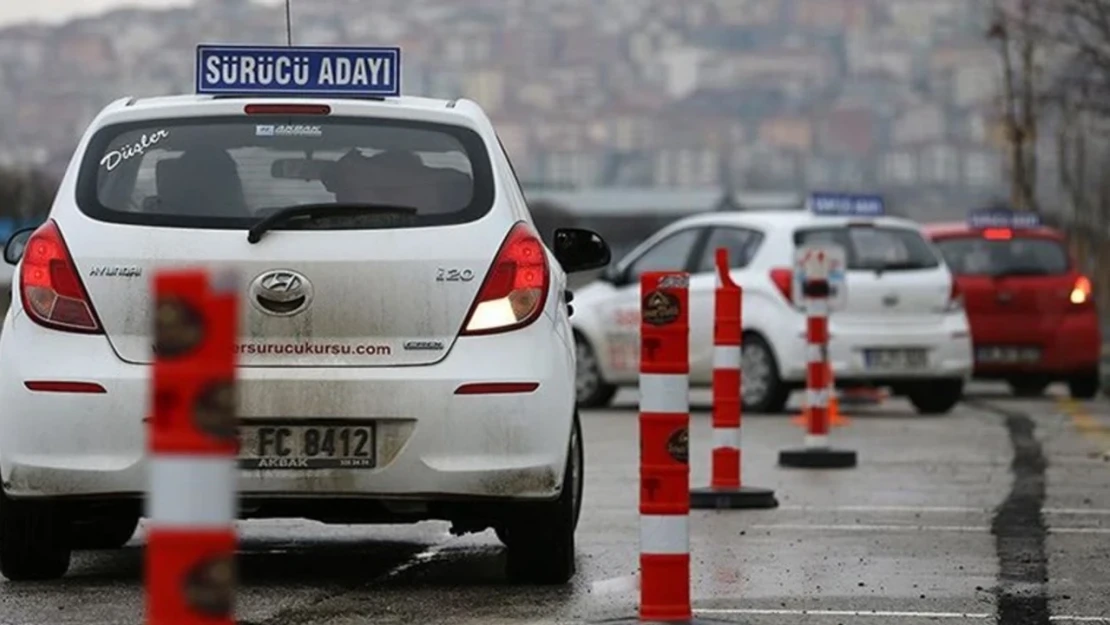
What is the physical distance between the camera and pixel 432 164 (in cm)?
945

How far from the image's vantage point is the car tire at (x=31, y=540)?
30.5 ft

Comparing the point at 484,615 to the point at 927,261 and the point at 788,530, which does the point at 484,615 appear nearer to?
the point at 788,530

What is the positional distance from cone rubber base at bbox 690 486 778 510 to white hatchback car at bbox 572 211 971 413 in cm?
826

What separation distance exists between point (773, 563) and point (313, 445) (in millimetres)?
2041

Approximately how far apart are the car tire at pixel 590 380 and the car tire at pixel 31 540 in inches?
513

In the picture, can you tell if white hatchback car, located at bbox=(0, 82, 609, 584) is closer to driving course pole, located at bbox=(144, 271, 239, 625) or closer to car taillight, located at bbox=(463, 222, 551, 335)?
car taillight, located at bbox=(463, 222, 551, 335)

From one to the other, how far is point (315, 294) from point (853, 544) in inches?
110

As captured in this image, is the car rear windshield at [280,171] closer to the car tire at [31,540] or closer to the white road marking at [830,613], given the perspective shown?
the car tire at [31,540]

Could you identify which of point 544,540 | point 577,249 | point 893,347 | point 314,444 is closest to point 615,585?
point 544,540

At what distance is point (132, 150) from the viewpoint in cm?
944

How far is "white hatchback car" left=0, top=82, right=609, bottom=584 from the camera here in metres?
8.96

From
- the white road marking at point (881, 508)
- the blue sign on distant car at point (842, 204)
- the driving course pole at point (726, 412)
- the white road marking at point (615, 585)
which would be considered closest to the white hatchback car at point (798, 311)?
the blue sign on distant car at point (842, 204)

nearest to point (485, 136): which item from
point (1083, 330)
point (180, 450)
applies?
point (180, 450)

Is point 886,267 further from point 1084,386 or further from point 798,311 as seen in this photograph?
point 1084,386
